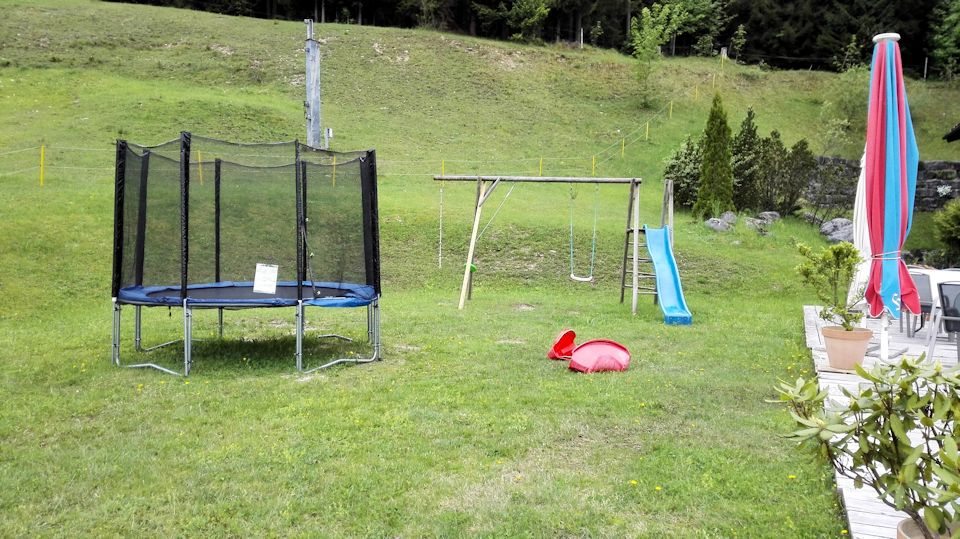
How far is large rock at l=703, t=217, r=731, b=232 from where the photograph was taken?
49.1ft

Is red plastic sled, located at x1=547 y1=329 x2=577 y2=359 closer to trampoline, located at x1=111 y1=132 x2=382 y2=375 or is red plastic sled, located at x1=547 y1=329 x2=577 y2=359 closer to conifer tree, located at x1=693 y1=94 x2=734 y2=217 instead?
trampoline, located at x1=111 y1=132 x2=382 y2=375

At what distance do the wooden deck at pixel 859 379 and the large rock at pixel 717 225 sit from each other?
5994mm

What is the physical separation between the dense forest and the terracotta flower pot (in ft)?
106

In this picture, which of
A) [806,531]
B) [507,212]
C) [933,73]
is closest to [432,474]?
[806,531]

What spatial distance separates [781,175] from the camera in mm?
16578

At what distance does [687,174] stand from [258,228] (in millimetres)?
12768

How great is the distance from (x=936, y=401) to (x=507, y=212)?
13.8 m

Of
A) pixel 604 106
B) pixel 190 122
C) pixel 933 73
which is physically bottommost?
pixel 190 122

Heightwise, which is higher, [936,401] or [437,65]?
[437,65]

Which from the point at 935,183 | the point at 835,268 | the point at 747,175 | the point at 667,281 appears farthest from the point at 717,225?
the point at 835,268

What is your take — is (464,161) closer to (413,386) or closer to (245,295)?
(245,295)

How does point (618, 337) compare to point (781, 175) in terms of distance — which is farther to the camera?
point (781, 175)

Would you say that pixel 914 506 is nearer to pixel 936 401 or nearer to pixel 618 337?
pixel 936 401

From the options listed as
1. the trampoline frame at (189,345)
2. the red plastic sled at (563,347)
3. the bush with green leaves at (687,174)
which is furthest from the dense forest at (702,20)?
the trampoline frame at (189,345)
